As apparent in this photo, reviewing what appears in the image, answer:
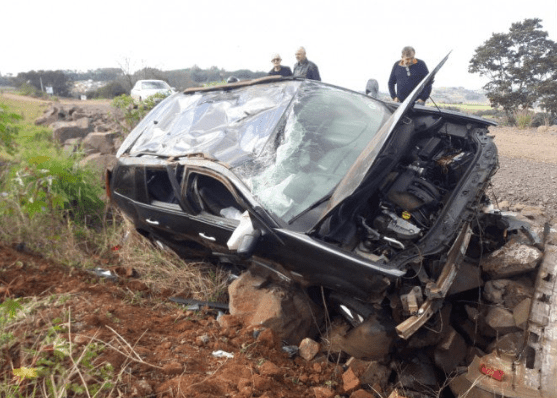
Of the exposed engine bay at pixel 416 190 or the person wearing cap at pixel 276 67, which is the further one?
the person wearing cap at pixel 276 67

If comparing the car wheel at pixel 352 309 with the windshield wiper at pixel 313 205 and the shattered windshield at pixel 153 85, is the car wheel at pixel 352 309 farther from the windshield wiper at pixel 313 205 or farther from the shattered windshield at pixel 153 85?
the shattered windshield at pixel 153 85

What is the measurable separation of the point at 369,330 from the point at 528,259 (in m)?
1.31

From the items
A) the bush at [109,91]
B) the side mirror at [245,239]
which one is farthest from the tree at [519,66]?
the bush at [109,91]

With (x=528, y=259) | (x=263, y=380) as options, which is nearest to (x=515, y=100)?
(x=528, y=259)

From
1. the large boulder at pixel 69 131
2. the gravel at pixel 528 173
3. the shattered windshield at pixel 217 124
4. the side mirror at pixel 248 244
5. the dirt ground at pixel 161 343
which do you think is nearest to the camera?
the dirt ground at pixel 161 343

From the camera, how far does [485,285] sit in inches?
137

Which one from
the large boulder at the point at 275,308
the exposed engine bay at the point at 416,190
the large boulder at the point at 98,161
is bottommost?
the large boulder at the point at 275,308

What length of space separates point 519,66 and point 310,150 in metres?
16.8

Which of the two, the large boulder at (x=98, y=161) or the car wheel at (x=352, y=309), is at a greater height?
the car wheel at (x=352, y=309)

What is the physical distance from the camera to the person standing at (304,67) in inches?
271

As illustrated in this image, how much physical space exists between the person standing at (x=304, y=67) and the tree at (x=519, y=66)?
1184 centimetres

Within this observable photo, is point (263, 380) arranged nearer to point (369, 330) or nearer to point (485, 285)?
point (369, 330)

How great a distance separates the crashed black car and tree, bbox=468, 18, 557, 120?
46.4 ft

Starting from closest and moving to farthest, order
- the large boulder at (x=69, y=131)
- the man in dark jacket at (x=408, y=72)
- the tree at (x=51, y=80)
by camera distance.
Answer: the man in dark jacket at (x=408, y=72)
the large boulder at (x=69, y=131)
the tree at (x=51, y=80)
